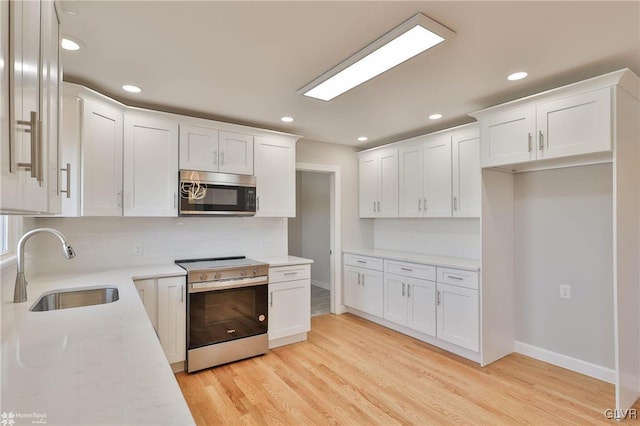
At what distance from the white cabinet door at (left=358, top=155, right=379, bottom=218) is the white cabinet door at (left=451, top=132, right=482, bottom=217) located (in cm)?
122

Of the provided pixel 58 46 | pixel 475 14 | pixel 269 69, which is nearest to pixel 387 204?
pixel 269 69

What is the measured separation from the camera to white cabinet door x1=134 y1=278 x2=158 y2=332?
9.06ft

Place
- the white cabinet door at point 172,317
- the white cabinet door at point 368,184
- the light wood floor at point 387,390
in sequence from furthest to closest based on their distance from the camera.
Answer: the white cabinet door at point 368,184, the white cabinet door at point 172,317, the light wood floor at point 387,390

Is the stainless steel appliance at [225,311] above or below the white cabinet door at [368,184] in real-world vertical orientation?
below

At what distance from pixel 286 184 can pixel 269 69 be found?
5.42 feet

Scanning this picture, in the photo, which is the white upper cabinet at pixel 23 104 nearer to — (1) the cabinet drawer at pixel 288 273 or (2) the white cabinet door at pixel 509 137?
(1) the cabinet drawer at pixel 288 273

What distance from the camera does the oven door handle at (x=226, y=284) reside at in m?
2.96

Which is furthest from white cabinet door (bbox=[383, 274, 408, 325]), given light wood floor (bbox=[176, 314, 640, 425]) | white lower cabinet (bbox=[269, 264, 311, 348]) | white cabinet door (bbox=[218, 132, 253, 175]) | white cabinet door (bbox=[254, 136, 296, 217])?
white cabinet door (bbox=[218, 132, 253, 175])

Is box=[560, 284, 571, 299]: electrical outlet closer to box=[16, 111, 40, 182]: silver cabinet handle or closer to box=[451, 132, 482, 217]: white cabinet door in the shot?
box=[451, 132, 482, 217]: white cabinet door

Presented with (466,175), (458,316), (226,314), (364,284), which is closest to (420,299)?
(458,316)

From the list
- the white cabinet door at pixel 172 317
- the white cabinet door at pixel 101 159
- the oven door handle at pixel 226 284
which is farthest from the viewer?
the oven door handle at pixel 226 284

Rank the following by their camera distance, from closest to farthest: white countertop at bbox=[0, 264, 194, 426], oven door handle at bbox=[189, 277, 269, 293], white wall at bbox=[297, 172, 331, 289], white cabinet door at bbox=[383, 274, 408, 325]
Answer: white countertop at bbox=[0, 264, 194, 426]
oven door handle at bbox=[189, 277, 269, 293]
white cabinet door at bbox=[383, 274, 408, 325]
white wall at bbox=[297, 172, 331, 289]

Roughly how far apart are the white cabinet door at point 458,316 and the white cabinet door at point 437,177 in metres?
0.86

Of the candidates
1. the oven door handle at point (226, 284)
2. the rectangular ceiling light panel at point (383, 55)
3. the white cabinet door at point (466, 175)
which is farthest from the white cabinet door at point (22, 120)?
the white cabinet door at point (466, 175)
